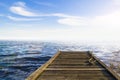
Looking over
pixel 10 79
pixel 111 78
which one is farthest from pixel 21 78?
pixel 111 78

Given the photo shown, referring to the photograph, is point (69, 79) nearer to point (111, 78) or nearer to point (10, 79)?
point (111, 78)

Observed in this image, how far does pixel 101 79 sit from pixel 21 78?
51.9 ft

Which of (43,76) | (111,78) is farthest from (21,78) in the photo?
(111,78)

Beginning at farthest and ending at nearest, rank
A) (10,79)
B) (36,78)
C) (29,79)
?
1. (10,79)
2. (36,78)
3. (29,79)

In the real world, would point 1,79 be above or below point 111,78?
below

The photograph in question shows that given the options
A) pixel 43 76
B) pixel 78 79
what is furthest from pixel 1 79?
pixel 78 79

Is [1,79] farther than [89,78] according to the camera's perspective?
Yes

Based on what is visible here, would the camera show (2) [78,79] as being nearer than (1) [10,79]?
Yes

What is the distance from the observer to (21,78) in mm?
22969

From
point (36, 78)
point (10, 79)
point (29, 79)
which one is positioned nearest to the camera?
point (29, 79)

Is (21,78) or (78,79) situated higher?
(78,79)

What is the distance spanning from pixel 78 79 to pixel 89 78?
56cm

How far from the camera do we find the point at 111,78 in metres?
9.17

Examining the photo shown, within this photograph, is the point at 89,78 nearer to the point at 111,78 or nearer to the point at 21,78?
the point at 111,78
